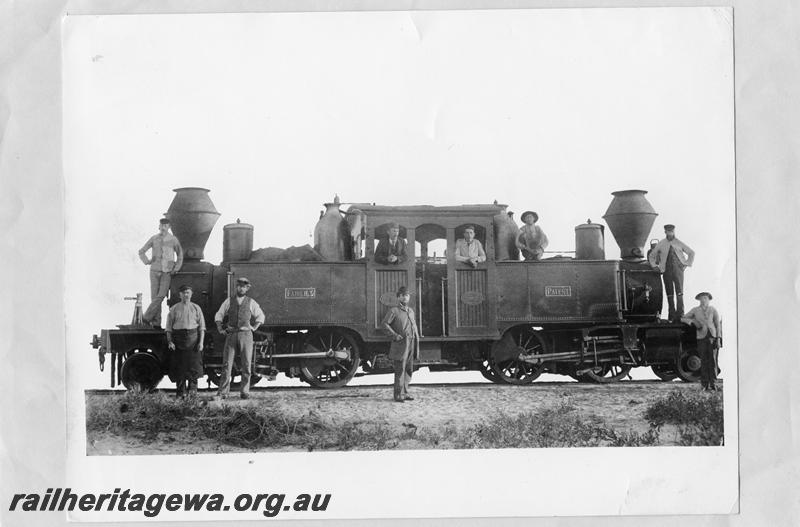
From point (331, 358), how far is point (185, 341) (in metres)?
1.83

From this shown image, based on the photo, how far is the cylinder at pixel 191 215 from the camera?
906cm

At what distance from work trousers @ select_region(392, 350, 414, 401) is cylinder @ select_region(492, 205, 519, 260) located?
70.7 inches

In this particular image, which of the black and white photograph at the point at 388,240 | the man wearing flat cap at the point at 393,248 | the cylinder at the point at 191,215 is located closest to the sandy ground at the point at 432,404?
the black and white photograph at the point at 388,240

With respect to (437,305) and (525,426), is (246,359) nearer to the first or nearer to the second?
(437,305)

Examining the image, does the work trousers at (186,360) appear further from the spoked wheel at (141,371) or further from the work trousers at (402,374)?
the work trousers at (402,374)

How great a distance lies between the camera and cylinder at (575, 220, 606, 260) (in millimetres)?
9688

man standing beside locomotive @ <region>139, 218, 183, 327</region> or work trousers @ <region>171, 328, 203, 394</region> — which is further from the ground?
man standing beside locomotive @ <region>139, 218, 183, 327</region>

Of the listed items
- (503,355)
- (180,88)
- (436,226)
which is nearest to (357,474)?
(503,355)

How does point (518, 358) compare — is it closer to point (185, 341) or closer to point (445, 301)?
point (445, 301)

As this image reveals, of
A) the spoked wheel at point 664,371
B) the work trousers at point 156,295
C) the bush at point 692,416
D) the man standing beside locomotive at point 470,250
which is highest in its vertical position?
the man standing beside locomotive at point 470,250

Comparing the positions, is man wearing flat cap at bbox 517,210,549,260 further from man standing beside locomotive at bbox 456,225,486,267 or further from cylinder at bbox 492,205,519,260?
man standing beside locomotive at bbox 456,225,486,267

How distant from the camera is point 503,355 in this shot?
9992 millimetres

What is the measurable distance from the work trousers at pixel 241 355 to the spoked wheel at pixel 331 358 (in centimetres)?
78

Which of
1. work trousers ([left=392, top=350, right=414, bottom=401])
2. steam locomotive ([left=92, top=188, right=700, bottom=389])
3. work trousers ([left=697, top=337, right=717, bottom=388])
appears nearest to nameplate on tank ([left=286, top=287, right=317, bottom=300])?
steam locomotive ([left=92, top=188, right=700, bottom=389])
